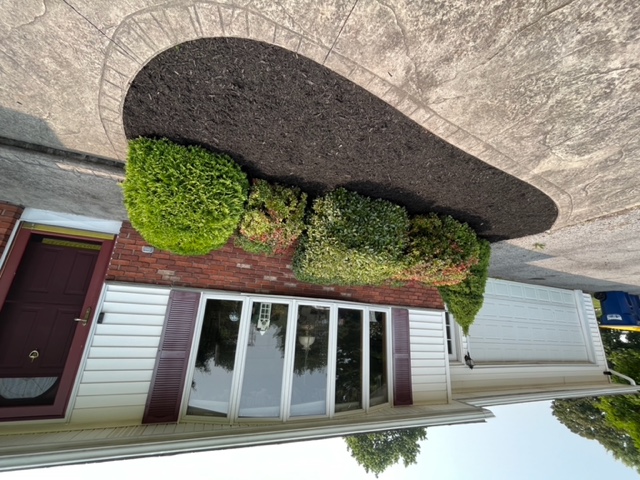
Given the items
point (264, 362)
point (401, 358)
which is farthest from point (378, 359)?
point (264, 362)

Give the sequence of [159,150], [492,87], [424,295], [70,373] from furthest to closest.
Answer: [424,295], [70,373], [159,150], [492,87]

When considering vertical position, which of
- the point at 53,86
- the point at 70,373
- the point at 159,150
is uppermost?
the point at 53,86

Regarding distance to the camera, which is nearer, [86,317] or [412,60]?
[412,60]

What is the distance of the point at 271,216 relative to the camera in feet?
10.6

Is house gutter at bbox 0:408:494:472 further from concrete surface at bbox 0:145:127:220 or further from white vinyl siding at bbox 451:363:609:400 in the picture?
white vinyl siding at bbox 451:363:609:400

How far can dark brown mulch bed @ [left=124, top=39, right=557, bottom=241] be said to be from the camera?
2.03 meters

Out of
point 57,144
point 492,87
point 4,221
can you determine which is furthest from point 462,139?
point 4,221

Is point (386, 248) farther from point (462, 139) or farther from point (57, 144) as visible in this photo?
point (57, 144)

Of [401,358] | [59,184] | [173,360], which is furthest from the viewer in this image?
[401,358]

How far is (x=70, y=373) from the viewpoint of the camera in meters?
3.35

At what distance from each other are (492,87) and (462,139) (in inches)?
24.4

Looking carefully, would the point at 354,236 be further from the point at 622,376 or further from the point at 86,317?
the point at 622,376

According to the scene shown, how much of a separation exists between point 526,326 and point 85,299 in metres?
9.69

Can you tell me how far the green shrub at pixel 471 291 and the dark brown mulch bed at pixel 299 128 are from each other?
116 centimetres
